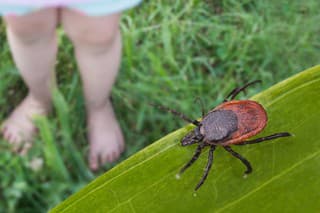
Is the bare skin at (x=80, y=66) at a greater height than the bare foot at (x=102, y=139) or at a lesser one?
greater

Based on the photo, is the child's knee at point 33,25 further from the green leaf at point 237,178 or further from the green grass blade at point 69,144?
the green leaf at point 237,178

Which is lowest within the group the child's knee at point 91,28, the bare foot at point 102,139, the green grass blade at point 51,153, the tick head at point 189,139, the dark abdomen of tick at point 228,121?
the bare foot at point 102,139

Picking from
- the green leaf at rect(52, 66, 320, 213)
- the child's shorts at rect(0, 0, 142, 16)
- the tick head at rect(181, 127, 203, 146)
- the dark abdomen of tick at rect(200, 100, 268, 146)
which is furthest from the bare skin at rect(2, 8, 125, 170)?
the green leaf at rect(52, 66, 320, 213)

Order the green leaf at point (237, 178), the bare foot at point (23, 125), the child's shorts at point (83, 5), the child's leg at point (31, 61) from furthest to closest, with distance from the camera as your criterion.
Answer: the bare foot at point (23, 125)
the child's leg at point (31, 61)
the child's shorts at point (83, 5)
the green leaf at point (237, 178)

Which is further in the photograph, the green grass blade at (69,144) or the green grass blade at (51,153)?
the green grass blade at (69,144)

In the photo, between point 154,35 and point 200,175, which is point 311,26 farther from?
point 200,175

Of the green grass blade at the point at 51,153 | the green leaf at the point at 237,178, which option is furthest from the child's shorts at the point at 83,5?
the green leaf at the point at 237,178

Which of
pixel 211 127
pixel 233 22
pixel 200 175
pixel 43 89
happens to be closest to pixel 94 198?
pixel 200 175

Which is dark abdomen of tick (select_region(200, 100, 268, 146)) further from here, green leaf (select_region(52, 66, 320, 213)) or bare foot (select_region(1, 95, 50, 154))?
bare foot (select_region(1, 95, 50, 154))

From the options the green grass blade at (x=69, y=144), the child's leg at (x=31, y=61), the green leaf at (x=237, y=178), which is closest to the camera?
the green leaf at (x=237, y=178)
